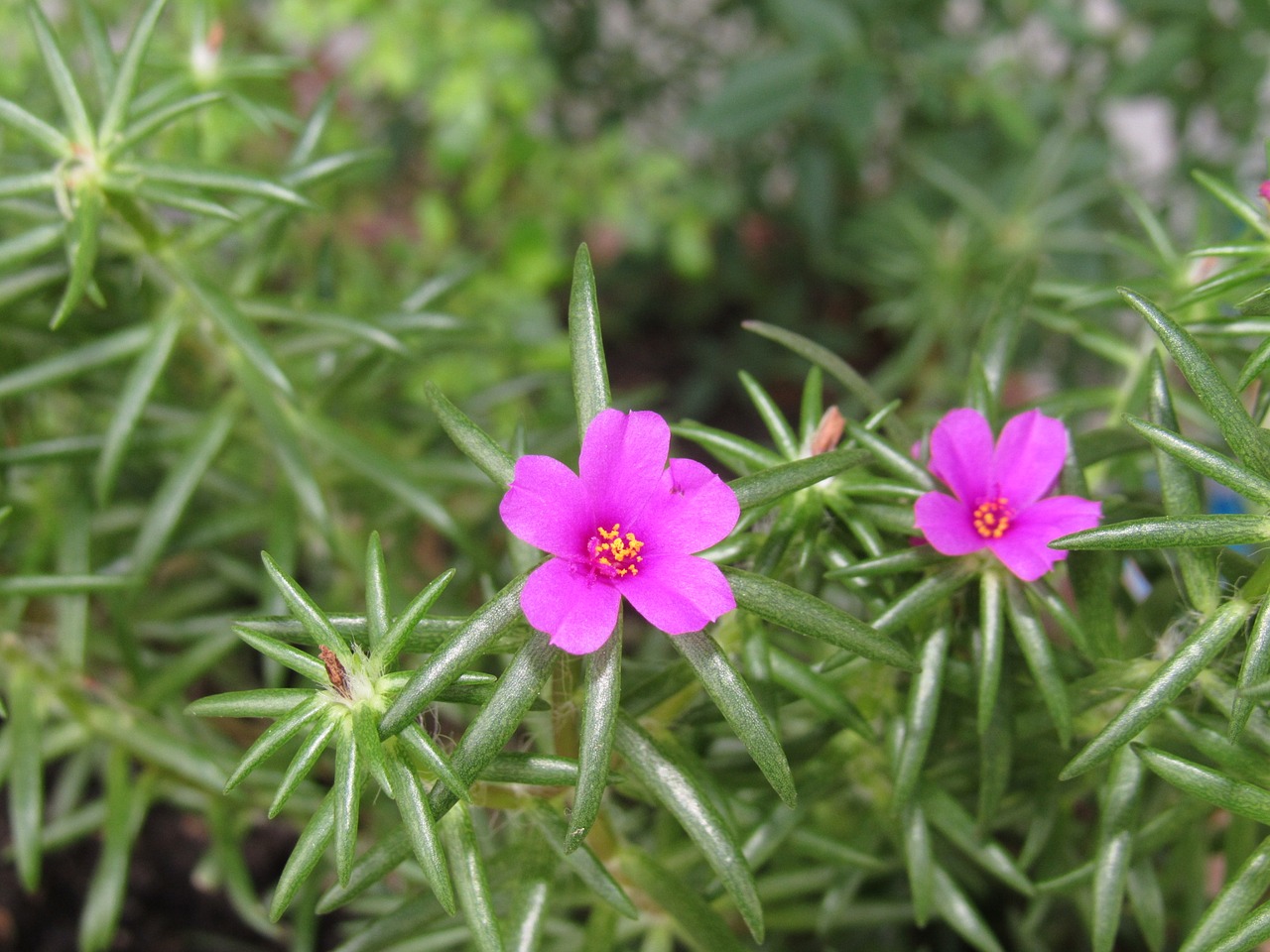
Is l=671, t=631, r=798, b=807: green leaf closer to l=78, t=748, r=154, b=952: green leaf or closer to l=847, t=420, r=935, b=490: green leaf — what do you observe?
l=847, t=420, r=935, b=490: green leaf

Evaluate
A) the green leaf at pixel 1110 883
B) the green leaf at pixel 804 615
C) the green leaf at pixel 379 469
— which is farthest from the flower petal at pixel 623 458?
the green leaf at pixel 379 469

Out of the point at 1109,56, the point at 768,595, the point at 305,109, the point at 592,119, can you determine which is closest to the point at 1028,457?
the point at 768,595

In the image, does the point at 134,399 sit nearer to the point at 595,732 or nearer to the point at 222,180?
the point at 222,180

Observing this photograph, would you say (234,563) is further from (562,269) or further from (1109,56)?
(1109,56)

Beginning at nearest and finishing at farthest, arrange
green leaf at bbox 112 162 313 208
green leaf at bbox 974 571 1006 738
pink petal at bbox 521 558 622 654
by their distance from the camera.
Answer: pink petal at bbox 521 558 622 654 < green leaf at bbox 974 571 1006 738 < green leaf at bbox 112 162 313 208

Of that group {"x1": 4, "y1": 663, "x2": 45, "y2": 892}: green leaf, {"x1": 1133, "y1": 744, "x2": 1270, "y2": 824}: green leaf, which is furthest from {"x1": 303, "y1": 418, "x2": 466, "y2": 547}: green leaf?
{"x1": 1133, "y1": 744, "x2": 1270, "y2": 824}: green leaf

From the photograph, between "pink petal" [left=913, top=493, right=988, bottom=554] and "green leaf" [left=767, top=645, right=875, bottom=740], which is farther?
"green leaf" [left=767, top=645, right=875, bottom=740]

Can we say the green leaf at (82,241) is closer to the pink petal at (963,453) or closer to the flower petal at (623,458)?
the flower petal at (623,458)
